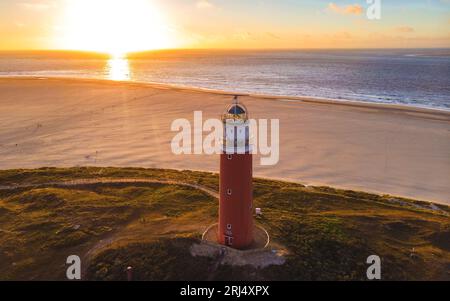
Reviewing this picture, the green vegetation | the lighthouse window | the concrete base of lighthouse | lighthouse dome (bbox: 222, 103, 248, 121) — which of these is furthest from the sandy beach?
lighthouse dome (bbox: 222, 103, 248, 121)

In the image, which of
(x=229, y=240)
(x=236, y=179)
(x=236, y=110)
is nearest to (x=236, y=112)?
(x=236, y=110)

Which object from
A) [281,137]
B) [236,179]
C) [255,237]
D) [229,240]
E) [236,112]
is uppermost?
[236,112]

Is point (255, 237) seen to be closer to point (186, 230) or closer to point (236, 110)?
point (186, 230)

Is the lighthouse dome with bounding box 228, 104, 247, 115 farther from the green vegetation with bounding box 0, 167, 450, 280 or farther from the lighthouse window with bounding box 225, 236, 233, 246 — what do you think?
the green vegetation with bounding box 0, 167, 450, 280

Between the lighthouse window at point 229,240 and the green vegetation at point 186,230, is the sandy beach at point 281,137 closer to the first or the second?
the green vegetation at point 186,230

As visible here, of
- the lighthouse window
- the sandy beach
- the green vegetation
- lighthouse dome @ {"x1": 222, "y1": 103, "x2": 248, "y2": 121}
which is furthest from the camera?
the sandy beach

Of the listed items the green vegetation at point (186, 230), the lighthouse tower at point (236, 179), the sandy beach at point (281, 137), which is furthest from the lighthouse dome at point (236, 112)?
the sandy beach at point (281, 137)
